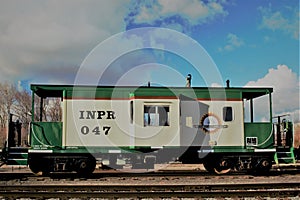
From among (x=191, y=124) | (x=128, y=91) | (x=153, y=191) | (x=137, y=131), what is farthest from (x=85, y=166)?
(x=191, y=124)

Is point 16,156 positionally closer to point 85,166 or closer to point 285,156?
point 85,166

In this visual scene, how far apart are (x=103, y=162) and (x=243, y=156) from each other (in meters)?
5.80

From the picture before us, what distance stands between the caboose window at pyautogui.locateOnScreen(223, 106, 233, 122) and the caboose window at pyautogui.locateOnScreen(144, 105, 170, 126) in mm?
2415

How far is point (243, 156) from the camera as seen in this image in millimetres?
15133

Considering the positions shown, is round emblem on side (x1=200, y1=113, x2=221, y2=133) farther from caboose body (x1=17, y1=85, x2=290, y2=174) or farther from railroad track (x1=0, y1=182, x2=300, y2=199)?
railroad track (x1=0, y1=182, x2=300, y2=199)

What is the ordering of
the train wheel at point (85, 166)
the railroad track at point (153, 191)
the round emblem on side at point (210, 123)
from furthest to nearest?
the round emblem on side at point (210, 123)
the train wheel at point (85, 166)
the railroad track at point (153, 191)

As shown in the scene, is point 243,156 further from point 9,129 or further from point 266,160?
point 9,129

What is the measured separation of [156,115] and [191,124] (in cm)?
149

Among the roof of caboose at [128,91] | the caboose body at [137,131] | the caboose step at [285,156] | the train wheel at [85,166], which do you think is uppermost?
the roof of caboose at [128,91]

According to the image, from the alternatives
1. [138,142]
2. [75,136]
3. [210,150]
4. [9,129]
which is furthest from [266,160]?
[9,129]

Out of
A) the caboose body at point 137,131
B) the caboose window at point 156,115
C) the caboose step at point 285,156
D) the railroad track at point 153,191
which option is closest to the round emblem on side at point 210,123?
the caboose body at point 137,131

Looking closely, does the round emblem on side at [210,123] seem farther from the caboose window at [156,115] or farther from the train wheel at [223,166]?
the caboose window at [156,115]

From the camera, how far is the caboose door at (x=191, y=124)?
14797 millimetres

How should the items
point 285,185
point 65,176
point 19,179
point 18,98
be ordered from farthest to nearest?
point 18,98 < point 65,176 < point 19,179 < point 285,185
